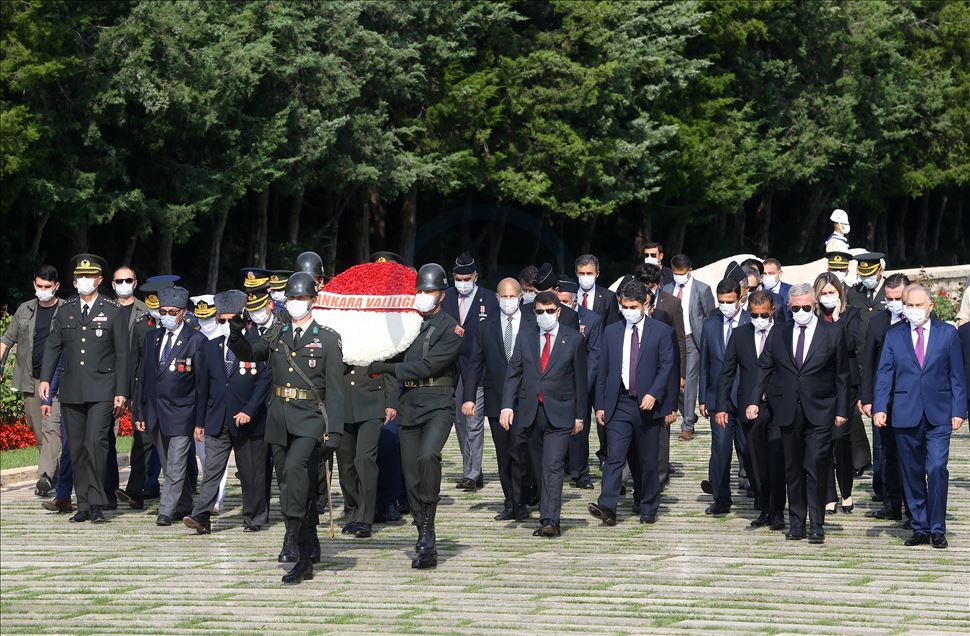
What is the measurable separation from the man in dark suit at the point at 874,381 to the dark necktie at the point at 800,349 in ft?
2.17

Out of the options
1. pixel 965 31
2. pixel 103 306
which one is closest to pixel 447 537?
pixel 103 306

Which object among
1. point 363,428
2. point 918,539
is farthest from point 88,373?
point 918,539

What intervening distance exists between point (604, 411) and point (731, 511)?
1.55 meters

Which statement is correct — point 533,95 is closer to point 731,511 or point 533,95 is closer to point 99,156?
point 99,156

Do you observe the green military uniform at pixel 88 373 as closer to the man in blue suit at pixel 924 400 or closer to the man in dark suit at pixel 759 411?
the man in dark suit at pixel 759 411

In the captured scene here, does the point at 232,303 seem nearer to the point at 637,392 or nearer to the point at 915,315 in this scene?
the point at 637,392

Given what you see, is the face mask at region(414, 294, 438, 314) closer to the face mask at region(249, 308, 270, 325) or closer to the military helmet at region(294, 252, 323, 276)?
the military helmet at region(294, 252, 323, 276)

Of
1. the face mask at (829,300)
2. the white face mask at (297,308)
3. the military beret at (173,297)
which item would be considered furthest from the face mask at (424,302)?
the face mask at (829,300)

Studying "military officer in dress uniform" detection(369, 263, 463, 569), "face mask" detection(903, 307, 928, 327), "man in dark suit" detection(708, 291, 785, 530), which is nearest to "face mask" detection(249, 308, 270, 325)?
"military officer in dress uniform" detection(369, 263, 463, 569)

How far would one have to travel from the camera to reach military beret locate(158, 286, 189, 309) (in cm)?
1477

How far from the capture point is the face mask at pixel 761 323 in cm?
1406

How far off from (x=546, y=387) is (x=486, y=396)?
3.80 ft

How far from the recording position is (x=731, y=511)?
48.7 feet

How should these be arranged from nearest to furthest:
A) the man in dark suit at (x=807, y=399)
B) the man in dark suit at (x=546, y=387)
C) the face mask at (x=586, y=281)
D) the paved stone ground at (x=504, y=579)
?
the paved stone ground at (x=504, y=579)
the man in dark suit at (x=807, y=399)
the man in dark suit at (x=546, y=387)
the face mask at (x=586, y=281)
